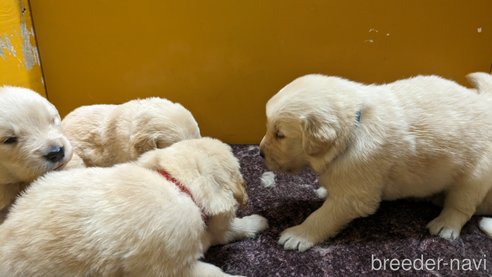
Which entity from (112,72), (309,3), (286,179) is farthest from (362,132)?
(112,72)

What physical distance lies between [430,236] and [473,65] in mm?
1791

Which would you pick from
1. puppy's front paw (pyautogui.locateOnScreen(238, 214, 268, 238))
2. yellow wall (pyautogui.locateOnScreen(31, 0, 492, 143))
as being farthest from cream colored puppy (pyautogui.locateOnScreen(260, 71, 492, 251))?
yellow wall (pyautogui.locateOnScreen(31, 0, 492, 143))

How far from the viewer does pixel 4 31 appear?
3678 millimetres

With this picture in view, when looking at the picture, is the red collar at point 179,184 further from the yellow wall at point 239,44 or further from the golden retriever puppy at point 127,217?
the yellow wall at point 239,44

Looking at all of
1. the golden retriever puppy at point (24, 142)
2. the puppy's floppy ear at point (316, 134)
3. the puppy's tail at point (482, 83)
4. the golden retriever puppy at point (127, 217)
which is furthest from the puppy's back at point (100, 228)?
the puppy's tail at point (482, 83)

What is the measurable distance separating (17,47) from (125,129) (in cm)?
147

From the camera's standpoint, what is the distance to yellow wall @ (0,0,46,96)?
3674 millimetres

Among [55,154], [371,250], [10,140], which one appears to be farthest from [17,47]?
[371,250]

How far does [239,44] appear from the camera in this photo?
3955mm

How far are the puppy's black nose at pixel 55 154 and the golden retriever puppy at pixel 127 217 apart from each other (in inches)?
12.4

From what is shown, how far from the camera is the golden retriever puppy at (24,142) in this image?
2760 millimetres

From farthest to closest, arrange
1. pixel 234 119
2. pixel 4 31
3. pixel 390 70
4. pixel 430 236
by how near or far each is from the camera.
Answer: pixel 234 119 → pixel 390 70 → pixel 4 31 → pixel 430 236

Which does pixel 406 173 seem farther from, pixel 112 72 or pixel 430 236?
pixel 112 72

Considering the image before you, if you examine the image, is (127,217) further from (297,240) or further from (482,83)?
(482,83)
